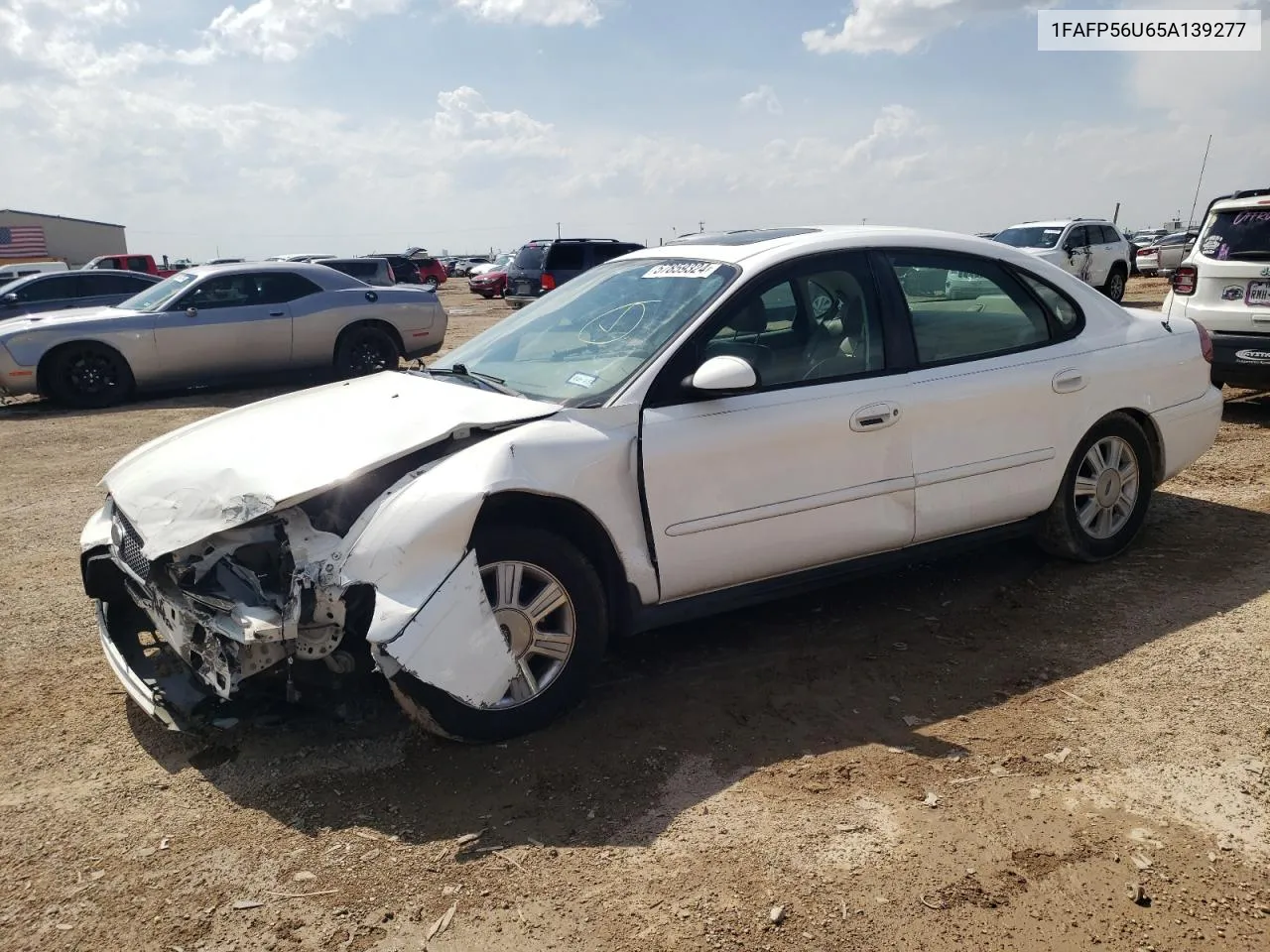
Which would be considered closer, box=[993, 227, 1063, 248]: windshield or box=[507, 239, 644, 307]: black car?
box=[993, 227, 1063, 248]: windshield

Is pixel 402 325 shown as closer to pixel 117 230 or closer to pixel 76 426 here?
pixel 76 426

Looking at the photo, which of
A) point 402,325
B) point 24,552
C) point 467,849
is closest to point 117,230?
point 402,325

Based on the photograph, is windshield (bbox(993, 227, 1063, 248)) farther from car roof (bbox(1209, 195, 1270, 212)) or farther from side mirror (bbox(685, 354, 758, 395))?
side mirror (bbox(685, 354, 758, 395))

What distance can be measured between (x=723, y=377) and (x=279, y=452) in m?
1.60

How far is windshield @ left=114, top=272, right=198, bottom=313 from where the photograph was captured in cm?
1157

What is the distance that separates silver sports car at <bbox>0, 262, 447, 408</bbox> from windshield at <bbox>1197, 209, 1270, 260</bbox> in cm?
864

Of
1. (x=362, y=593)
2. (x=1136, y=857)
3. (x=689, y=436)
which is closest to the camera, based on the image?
(x=1136, y=857)

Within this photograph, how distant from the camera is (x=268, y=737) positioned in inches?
140

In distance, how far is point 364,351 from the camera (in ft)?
40.9

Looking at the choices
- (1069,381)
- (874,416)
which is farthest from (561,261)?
(874,416)

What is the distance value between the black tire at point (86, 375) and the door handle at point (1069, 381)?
1031 cm

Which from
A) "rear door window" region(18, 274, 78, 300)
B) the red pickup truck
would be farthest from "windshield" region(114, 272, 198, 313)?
the red pickup truck

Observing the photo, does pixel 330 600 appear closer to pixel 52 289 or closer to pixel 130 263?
pixel 52 289

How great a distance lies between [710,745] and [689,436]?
3.59ft
